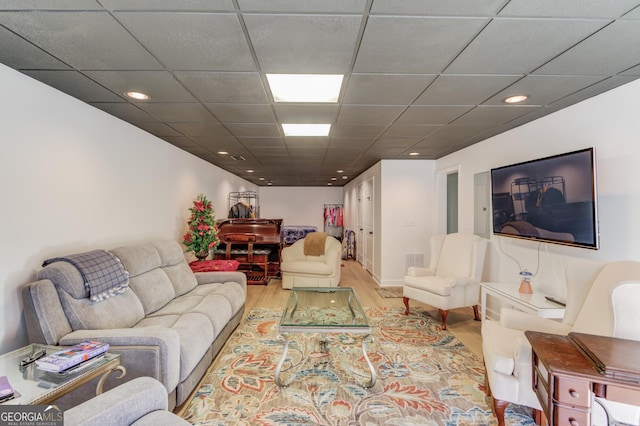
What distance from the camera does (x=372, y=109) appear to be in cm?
256

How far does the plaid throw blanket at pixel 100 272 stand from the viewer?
2016 mm

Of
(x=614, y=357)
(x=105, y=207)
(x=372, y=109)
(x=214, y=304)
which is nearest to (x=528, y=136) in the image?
(x=372, y=109)

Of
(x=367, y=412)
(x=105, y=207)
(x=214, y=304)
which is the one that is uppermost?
(x=105, y=207)

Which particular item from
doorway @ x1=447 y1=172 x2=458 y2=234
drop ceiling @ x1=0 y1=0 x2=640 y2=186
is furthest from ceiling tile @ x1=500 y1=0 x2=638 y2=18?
doorway @ x1=447 y1=172 x2=458 y2=234

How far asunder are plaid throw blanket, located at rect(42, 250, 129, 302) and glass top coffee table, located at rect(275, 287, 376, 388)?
54.4 inches

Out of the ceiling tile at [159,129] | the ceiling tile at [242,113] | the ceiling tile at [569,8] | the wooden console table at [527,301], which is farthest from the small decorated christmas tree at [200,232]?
the ceiling tile at [569,8]

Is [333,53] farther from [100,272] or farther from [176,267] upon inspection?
[176,267]

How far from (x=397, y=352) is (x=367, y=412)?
0.94 m

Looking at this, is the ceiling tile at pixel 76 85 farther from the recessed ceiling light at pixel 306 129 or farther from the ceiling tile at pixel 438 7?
the ceiling tile at pixel 438 7

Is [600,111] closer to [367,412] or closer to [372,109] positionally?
[372,109]

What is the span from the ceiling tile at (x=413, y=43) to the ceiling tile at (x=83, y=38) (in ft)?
4.43

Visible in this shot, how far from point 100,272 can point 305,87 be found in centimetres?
219

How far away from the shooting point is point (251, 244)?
5.34 meters

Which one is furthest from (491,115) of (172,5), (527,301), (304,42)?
(172,5)
